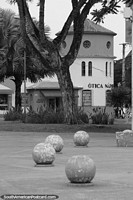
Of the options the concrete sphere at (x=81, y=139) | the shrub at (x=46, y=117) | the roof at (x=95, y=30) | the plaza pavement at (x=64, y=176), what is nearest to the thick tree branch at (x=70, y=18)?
the shrub at (x=46, y=117)

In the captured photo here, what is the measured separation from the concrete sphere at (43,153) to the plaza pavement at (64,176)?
0.75 ft

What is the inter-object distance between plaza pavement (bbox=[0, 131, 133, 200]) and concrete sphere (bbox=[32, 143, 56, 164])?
0.23 meters

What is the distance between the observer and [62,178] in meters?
13.0

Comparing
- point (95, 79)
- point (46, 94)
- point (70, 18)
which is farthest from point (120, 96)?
point (70, 18)

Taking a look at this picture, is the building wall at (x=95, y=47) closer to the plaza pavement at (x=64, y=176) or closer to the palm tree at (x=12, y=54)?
the palm tree at (x=12, y=54)

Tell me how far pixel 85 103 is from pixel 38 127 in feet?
116

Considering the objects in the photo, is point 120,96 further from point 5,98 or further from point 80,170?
point 80,170

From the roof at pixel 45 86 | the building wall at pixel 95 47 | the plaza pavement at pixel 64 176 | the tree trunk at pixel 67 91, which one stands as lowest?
the plaza pavement at pixel 64 176

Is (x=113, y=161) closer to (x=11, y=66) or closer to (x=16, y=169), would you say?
(x=16, y=169)

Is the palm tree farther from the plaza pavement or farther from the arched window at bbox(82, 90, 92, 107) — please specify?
the plaza pavement

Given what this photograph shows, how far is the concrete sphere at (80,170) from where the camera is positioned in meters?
11.7

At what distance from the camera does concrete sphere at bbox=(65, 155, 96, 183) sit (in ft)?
38.3

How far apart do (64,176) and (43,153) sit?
203 centimetres

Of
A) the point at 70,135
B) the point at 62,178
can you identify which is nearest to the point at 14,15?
the point at 70,135
